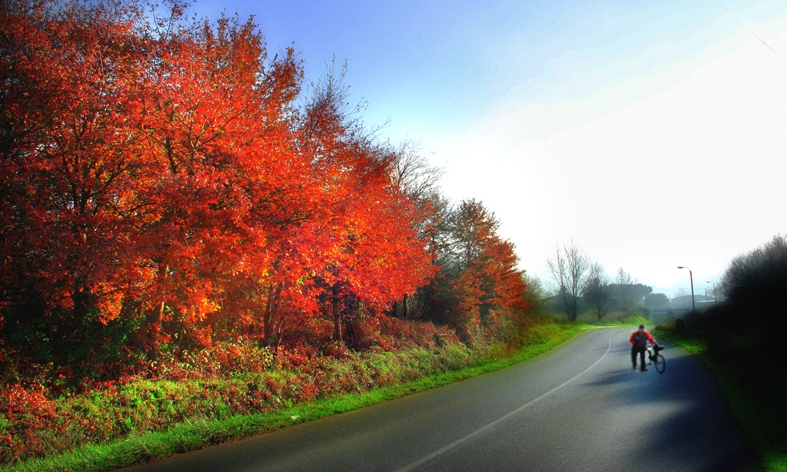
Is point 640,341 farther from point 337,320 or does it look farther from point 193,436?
point 337,320

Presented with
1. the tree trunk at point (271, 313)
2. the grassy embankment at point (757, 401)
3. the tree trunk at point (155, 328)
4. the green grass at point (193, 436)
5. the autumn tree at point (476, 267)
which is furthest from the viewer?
the autumn tree at point (476, 267)

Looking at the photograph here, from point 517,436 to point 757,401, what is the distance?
7.26 m

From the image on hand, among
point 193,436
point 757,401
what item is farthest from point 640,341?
point 193,436

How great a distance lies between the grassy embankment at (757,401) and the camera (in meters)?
6.80

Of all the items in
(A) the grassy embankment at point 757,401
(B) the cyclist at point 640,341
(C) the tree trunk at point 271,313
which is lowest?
(A) the grassy embankment at point 757,401

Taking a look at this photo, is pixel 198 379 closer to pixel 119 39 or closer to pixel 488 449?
pixel 488 449

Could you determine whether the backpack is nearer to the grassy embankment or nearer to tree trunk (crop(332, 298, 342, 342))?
the grassy embankment

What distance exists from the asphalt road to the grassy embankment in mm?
278

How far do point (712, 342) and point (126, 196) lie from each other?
24.8m

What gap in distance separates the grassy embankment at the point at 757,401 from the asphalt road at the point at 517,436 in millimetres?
278

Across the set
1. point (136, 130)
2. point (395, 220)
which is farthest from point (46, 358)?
point (395, 220)

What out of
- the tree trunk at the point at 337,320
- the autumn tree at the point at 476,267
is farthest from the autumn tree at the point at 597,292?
the tree trunk at the point at 337,320

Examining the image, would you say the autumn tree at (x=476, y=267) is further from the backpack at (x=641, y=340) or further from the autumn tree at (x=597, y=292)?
the autumn tree at (x=597, y=292)

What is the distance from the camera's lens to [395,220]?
60.5 ft
